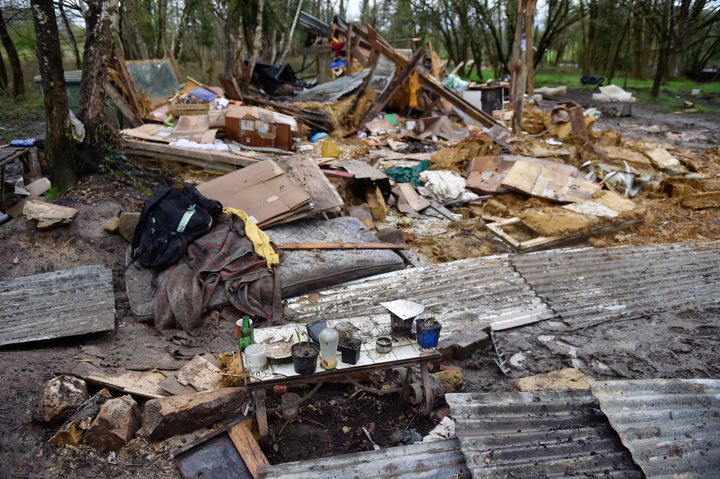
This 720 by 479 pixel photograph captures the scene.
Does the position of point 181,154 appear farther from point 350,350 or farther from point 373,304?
point 350,350

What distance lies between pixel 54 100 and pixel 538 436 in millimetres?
6535

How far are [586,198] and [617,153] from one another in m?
2.94

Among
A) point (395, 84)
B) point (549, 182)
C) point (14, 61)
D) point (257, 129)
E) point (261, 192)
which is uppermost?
point (14, 61)

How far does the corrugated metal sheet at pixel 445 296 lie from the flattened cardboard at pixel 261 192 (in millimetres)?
1205

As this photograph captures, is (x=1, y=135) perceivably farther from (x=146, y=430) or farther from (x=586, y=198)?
(x=586, y=198)

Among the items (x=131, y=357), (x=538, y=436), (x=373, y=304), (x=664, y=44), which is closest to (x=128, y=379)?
(x=131, y=357)

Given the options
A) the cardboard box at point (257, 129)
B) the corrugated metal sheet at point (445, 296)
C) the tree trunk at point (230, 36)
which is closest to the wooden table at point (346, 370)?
the corrugated metal sheet at point (445, 296)

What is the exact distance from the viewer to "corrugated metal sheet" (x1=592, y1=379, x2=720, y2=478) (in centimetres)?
224

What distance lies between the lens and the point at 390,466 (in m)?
2.50

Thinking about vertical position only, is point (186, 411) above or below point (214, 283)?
below

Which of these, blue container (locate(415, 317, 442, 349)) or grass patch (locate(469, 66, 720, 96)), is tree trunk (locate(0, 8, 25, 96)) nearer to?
blue container (locate(415, 317, 442, 349))

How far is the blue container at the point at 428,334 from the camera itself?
327cm

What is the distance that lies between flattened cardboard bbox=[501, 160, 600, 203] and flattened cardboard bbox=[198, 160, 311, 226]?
364 cm

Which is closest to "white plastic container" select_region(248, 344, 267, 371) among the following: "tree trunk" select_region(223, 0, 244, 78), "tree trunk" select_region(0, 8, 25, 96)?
"tree trunk" select_region(223, 0, 244, 78)
